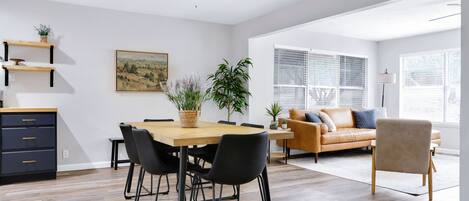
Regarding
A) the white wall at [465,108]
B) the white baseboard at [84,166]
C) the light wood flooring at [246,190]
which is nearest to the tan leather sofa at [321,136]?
the light wood flooring at [246,190]

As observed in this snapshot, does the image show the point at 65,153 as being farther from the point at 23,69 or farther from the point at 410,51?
the point at 410,51

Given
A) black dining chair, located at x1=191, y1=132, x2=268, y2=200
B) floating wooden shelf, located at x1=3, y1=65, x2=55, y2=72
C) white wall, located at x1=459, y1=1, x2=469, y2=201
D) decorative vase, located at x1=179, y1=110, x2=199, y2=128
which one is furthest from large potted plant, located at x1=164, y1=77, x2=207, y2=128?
floating wooden shelf, located at x1=3, y1=65, x2=55, y2=72

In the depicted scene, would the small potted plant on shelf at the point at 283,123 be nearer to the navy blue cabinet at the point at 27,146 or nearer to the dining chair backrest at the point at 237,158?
the dining chair backrest at the point at 237,158

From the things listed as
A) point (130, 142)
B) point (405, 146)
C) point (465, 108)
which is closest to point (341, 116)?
point (405, 146)

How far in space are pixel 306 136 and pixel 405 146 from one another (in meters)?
2.02

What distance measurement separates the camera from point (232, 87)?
5355 mm

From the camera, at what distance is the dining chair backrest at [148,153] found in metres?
2.45

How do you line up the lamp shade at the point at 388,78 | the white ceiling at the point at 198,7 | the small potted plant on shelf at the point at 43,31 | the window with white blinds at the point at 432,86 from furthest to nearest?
1. the lamp shade at the point at 388,78
2. the window with white blinds at the point at 432,86
3. the white ceiling at the point at 198,7
4. the small potted plant on shelf at the point at 43,31

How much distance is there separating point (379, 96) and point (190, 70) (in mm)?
4500

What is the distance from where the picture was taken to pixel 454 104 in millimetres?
6406

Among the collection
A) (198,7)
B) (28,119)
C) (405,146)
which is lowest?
(405,146)

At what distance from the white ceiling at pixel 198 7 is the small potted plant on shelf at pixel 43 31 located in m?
0.42

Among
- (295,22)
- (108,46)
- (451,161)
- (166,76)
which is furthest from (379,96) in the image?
(108,46)

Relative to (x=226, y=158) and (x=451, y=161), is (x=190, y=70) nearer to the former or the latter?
(x=226, y=158)
